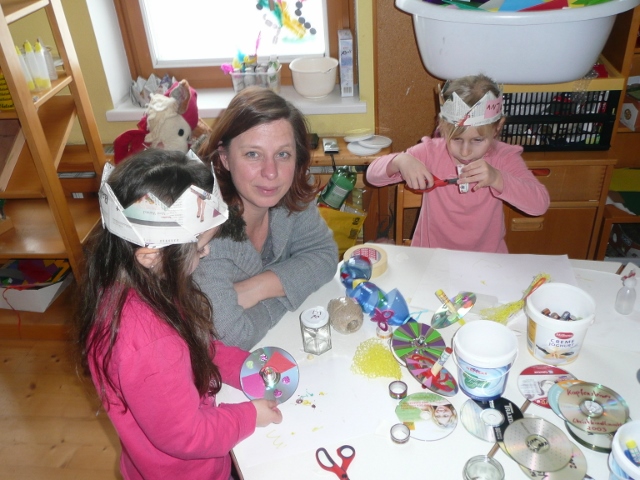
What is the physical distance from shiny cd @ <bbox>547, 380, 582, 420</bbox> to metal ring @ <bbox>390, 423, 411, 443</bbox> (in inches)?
10.6

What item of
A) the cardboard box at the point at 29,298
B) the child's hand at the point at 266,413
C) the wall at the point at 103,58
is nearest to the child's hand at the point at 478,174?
the child's hand at the point at 266,413

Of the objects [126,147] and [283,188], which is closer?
[283,188]

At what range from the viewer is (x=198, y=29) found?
8.26 feet

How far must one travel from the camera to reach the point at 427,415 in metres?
0.96

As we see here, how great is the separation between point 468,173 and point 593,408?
2.18 ft

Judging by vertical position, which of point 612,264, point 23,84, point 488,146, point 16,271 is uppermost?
point 23,84

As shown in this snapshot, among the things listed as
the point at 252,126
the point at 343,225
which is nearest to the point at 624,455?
the point at 252,126

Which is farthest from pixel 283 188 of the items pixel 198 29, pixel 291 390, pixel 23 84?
pixel 198 29

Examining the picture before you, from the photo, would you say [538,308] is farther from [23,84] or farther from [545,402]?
[23,84]

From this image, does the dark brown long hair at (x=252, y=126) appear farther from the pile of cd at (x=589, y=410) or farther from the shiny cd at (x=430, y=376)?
the pile of cd at (x=589, y=410)

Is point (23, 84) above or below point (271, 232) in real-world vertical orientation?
above

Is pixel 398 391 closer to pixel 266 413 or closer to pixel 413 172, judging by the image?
pixel 266 413

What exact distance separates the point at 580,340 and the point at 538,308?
0.10 meters

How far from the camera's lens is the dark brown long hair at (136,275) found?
2.85 ft
